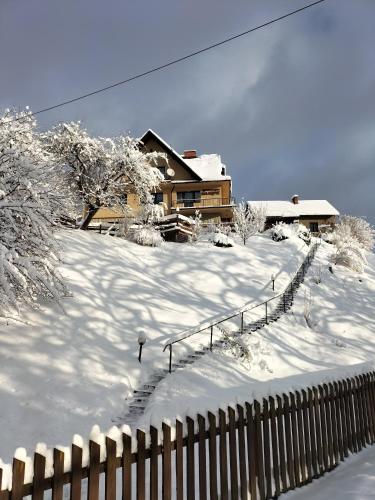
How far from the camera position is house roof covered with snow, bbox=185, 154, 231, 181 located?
4540 cm

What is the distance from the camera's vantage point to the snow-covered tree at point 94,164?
26.2 metres

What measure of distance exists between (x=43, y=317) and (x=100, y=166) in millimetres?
15839

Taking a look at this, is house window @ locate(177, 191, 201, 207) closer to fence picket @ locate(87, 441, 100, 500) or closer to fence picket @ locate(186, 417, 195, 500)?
fence picket @ locate(186, 417, 195, 500)

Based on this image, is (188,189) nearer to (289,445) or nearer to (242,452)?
A: (289,445)

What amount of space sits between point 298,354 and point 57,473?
14806 mm

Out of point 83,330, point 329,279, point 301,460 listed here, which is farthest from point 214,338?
point 329,279

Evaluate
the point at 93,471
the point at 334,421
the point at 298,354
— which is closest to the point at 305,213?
the point at 298,354

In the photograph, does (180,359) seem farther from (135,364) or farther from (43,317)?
(43,317)

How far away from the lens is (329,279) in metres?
27.2

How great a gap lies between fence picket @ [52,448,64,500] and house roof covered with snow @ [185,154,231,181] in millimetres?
42621

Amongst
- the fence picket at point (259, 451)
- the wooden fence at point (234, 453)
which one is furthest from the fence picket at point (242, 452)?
the fence picket at point (259, 451)

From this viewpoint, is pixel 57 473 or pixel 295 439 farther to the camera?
pixel 295 439

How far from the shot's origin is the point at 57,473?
10.9 feet

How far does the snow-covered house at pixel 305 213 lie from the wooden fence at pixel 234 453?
53.3 meters
